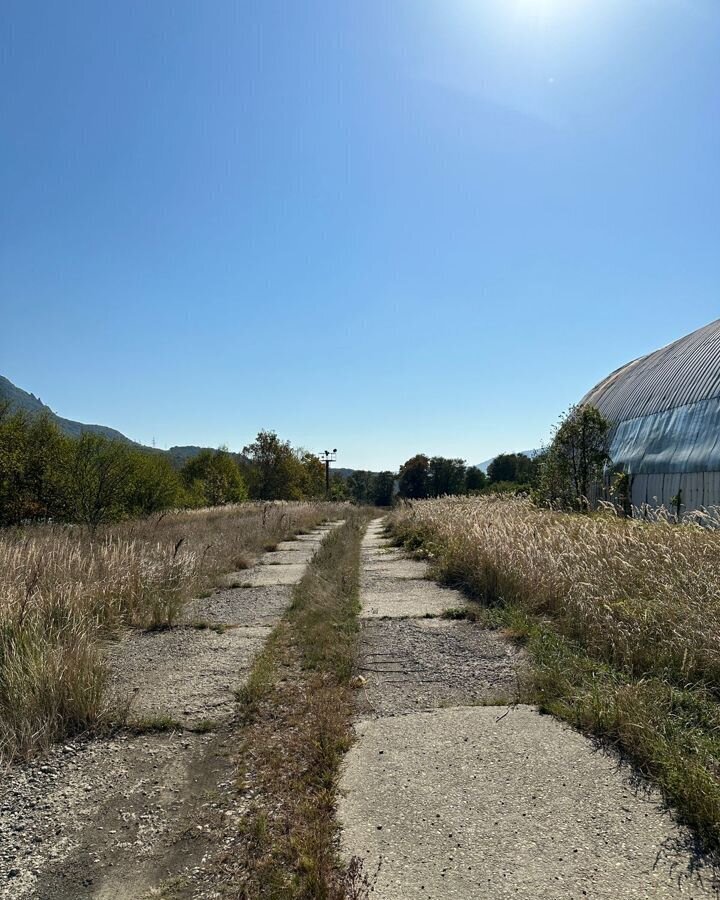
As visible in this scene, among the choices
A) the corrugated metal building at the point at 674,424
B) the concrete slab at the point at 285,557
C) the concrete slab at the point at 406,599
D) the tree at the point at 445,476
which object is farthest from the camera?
the tree at the point at 445,476

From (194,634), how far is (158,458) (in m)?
21.3

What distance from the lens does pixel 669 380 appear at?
18188 millimetres

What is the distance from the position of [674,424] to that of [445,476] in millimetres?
66408

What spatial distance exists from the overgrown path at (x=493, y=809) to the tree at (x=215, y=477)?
35551 mm

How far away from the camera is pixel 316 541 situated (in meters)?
17.4

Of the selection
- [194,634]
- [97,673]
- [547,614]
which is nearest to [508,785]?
[97,673]

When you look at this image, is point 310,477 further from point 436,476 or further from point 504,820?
point 504,820

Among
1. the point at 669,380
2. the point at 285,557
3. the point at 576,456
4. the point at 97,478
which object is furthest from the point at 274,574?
the point at 669,380

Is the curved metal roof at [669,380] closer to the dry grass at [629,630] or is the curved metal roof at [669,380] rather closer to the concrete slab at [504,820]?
the dry grass at [629,630]

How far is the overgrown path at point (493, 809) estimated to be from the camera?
2.02 m

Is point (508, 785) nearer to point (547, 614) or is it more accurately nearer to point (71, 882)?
point (71, 882)

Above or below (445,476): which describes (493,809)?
below

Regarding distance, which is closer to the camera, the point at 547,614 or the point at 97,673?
the point at 97,673

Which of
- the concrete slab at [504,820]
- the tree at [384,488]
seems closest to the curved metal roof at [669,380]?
the concrete slab at [504,820]
